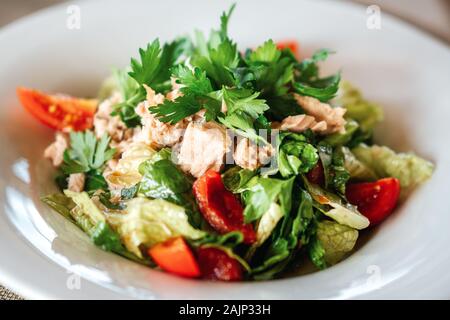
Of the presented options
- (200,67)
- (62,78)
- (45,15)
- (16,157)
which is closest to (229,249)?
(200,67)

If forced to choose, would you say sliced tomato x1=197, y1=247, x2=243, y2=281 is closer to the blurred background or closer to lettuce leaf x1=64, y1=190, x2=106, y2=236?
lettuce leaf x1=64, y1=190, x2=106, y2=236

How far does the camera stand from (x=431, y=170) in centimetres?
340

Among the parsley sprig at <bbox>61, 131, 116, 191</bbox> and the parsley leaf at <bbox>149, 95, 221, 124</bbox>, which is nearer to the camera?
the parsley leaf at <bbox>149, 95, 221, 124</bbox>

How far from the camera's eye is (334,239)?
117 inches

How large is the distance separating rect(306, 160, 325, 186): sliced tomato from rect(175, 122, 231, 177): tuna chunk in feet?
1.50

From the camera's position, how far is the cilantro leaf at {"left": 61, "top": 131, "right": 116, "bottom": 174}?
3.33 meters

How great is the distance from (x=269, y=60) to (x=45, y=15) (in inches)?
76.7

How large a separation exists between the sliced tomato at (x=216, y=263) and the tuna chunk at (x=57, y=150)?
1.22 metres

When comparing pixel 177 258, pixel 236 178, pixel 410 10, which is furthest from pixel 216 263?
pixel 410 10

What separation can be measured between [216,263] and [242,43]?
2.15m

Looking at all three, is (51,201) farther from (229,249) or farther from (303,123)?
(303,123)

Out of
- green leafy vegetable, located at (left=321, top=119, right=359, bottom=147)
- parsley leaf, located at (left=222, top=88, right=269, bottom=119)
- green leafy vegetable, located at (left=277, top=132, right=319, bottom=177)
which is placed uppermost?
parsley leaf, located at (left=222, top=88, right=269, bottom=119)

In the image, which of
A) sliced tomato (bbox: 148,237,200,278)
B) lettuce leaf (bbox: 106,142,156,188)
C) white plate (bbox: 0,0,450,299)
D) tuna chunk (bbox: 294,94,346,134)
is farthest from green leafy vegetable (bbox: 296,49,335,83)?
→ sliced tomato (bbox: 148,237,200,278)

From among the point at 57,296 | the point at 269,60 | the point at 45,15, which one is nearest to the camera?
the point at 57,296
